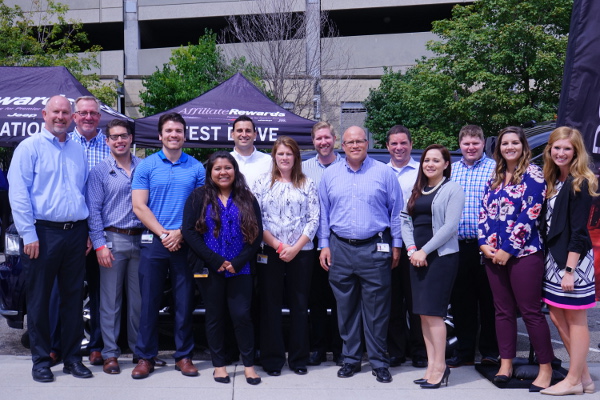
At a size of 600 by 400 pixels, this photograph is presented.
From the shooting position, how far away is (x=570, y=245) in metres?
4.63

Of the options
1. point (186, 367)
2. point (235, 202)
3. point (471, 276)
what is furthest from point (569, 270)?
point (186, 367)

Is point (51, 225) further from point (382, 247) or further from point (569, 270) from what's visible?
point (569, 270)

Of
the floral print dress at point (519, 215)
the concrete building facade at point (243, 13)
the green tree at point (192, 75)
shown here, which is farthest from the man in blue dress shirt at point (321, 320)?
the concrete building facade at point (243, 13)

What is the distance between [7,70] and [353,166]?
6.22 metres

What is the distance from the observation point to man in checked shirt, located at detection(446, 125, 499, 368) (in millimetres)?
Result: 5520

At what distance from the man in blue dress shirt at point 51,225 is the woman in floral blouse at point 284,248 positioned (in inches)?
57.4

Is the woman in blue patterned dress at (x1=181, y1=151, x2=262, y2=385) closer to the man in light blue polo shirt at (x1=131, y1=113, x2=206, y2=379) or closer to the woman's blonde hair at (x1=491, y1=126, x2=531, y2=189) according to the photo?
the man in light blue polo shirt at (x1=131, y1=113, x2=206, y2=379)

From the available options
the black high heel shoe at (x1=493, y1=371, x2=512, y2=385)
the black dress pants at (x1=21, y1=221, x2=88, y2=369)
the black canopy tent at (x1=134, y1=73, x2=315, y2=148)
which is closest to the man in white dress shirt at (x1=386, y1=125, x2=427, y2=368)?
the black high heel shoe at (x1=493, y1=371, x2=512, y2=385)

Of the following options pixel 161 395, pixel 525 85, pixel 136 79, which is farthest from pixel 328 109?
pixel 161 395

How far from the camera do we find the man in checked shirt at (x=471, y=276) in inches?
217

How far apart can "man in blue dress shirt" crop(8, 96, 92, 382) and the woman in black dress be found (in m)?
2.65

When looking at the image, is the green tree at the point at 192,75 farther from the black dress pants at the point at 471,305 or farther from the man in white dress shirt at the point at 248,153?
the black dress pants at the point at 471,305

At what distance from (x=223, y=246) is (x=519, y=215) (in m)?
2.29

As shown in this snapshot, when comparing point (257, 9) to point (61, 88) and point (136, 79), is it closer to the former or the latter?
point (136, 79)
